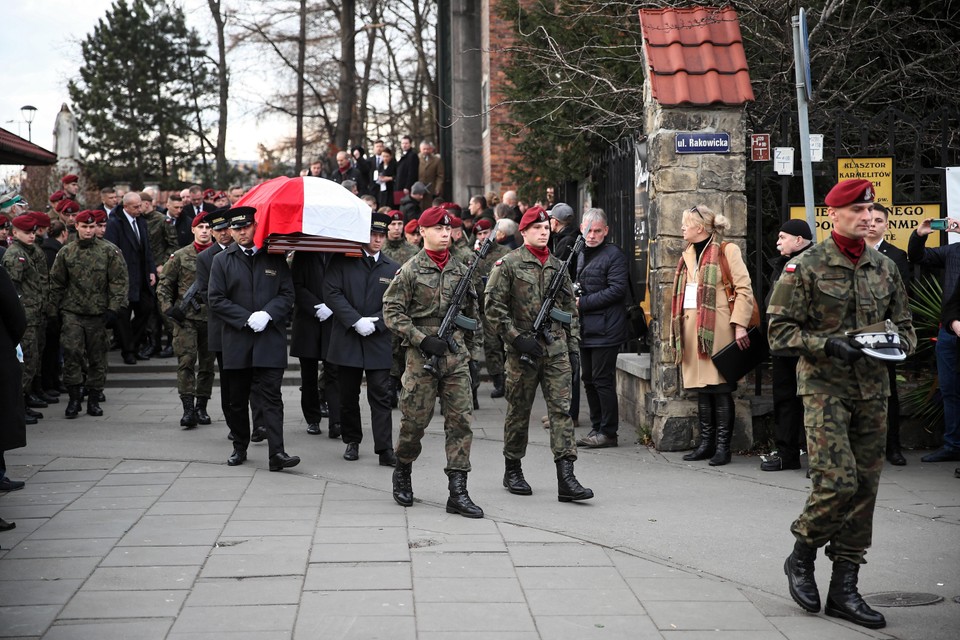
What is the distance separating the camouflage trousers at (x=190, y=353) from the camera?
1118 centimetres

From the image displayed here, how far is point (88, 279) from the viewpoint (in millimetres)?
12031

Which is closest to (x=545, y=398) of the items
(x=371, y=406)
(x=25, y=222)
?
(x=371, y=406)

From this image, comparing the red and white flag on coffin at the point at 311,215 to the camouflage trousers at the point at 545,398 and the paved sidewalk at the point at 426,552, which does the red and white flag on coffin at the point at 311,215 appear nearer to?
the paved sidewalk at the point at 426,552

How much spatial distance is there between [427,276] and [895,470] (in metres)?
4.07

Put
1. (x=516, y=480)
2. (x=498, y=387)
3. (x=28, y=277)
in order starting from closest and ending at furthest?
(x=516, y=480)
(x=28, y=277)
(x=498, y=387)

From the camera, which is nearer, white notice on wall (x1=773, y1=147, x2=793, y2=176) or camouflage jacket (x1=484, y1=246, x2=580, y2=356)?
camouflage jacket (x1=484, y1=246, x2=580, y2=356)

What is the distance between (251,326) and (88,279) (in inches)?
152

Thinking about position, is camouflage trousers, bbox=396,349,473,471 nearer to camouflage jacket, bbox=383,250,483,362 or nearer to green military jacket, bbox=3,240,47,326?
camouflage jacket, bbox=383,250,483,362

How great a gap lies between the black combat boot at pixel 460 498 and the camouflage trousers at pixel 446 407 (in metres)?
0.07

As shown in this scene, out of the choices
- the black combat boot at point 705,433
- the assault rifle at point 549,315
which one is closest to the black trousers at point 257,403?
the assault rifle at point 549,315

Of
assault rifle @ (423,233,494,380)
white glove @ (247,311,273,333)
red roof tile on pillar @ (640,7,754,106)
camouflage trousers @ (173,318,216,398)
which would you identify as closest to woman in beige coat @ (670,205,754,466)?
red roof tile on pillar @ (640,7,754,106)

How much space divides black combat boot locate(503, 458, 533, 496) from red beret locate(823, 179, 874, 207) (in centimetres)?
339

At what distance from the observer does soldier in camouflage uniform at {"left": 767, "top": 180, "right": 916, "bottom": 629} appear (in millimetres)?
5430

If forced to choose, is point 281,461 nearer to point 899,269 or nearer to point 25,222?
point 25,222
